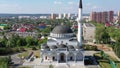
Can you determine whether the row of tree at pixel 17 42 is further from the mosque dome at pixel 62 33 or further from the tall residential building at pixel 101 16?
the tall residential building at pixel 101 16

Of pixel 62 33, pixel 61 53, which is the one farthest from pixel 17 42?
pixel 61 53

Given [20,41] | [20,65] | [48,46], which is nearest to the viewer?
[20,65]

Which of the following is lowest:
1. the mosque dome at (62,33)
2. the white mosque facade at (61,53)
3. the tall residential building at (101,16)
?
the tall residential building at (101,16)

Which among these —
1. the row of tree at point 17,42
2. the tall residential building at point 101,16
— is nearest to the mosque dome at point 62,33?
the row of tree at point 17,42

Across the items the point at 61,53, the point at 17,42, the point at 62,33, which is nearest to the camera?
the point at 61,53

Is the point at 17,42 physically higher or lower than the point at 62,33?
lower

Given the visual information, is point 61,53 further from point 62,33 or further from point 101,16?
point 101,16

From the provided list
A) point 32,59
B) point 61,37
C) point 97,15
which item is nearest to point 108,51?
point 61,37

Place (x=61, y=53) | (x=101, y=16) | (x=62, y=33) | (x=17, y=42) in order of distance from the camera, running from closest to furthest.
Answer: (x=61, y=53) → (x=62, y=33) → (x=17, y=42) → (x=101, y=16)

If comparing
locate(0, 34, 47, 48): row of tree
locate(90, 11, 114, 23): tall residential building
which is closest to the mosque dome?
locate(0, 34, 47, 48): row of tree

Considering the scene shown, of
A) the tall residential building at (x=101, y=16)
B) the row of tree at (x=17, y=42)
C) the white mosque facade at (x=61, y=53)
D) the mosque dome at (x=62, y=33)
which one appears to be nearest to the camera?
the white mosque facade at (x=61, y=53)

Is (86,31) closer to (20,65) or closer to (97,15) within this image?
(20,65)
